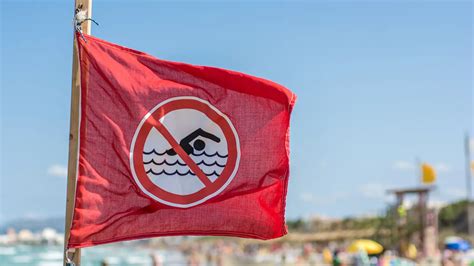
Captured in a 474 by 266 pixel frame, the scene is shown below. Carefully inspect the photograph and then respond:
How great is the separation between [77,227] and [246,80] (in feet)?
5.37

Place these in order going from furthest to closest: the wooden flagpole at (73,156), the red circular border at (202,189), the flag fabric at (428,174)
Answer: the flag fabric at (428,174)
the red circular border at (202,189)
the wooden flagpole at (73,156)

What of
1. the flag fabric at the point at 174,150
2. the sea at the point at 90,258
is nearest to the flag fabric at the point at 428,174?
the sea at the point at 90,258

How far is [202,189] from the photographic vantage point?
17.4 feet

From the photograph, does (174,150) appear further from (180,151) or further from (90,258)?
(90,258)

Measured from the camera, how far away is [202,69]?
5.41m

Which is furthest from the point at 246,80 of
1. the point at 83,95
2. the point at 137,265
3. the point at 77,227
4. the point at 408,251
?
the point at 137,265

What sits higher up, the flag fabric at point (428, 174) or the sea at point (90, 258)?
the flag fabric at point (428, 174)

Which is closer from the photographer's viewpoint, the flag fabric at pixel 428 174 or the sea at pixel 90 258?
the flag fabric at pixel 428 174

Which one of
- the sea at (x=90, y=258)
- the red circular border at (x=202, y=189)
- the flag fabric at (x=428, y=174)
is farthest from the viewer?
the sea at (x=90, y=258)

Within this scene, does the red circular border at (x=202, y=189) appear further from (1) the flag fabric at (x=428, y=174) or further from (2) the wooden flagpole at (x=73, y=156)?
(1) the flag fabric at (x=428, y=174)

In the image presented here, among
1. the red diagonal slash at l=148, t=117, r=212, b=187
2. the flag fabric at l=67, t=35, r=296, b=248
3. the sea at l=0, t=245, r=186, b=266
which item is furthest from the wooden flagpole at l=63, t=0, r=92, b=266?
the sea at l=0, t=245, r=186, b=266

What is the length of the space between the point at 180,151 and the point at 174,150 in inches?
2.0

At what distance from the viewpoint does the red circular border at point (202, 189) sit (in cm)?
514

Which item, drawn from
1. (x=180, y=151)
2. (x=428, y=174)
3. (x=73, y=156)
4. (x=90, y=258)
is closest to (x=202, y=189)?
(x=180, y=151)
